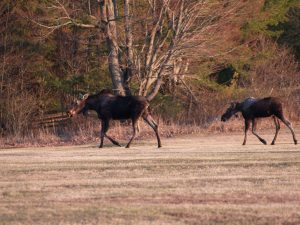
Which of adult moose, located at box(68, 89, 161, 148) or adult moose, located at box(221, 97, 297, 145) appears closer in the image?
adult moose, located at box(68, 89, 161, 148)

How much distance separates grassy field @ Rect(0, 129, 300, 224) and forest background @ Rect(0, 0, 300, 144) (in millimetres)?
17999

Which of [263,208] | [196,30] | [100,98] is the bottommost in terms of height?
[263,208]

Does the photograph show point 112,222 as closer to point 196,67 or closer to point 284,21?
point 196,67

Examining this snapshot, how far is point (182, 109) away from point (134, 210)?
34.1m

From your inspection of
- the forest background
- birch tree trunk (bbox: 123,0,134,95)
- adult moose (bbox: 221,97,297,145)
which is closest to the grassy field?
adult moose (bbox: 221,97,297,145)

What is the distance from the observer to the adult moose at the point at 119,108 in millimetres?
31453

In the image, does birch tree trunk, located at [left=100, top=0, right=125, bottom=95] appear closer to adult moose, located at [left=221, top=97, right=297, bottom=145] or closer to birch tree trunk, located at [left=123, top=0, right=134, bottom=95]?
birch tree trunk, located at [left=123, top=0, right=134, bottom=95]

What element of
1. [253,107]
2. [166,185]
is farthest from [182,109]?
[166,185]

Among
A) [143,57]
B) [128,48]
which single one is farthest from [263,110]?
[143,57]

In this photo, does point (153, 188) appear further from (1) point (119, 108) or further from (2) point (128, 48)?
(2) point (128, 48)

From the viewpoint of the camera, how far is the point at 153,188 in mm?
16531

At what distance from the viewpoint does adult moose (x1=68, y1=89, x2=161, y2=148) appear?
3145 cm

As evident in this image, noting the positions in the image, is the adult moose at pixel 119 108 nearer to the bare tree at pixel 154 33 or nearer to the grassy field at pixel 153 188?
the grassy field at pixel 153 188

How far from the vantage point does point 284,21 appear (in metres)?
62.7
